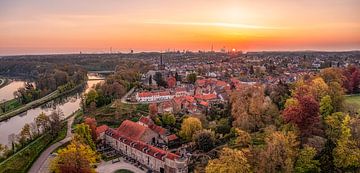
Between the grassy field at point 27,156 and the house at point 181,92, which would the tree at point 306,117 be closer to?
the grassy field at point 27,156

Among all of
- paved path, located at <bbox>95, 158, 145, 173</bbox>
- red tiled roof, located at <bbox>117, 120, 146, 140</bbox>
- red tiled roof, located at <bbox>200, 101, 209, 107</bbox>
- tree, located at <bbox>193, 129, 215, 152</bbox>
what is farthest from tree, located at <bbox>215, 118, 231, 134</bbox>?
red tiled roof, located at <bbox>200, 101, 209, 107</bbox>

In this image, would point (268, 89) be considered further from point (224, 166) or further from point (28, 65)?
point (28, 65)

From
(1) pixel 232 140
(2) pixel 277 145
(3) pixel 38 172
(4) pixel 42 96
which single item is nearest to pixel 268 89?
(1) pixel 232 140

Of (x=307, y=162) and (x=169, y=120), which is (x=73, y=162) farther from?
(x=169, y=120)

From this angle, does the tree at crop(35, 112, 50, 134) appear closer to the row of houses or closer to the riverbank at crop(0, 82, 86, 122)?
the row of houses

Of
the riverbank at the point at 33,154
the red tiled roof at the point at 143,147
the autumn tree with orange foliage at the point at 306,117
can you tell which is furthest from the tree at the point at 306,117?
the riverbank at the point at 33,154

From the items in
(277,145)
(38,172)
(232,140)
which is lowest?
(38,172)
